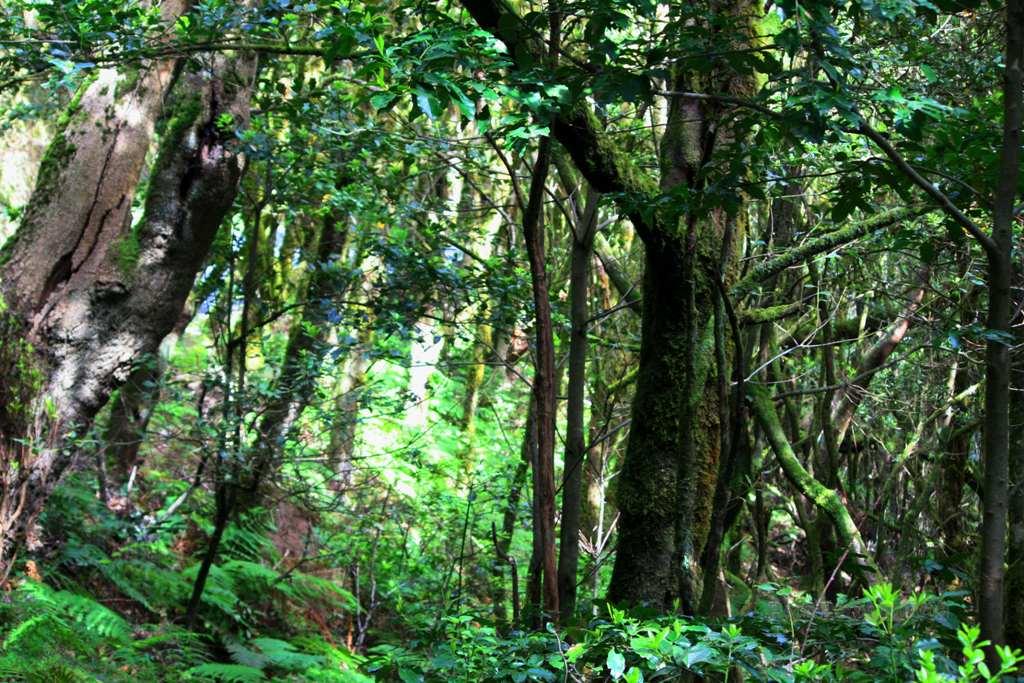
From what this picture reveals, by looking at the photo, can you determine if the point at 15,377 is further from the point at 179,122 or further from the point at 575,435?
the point at 575,435

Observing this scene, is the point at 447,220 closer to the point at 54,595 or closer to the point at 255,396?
the point at 255,396

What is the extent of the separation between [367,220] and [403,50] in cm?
379

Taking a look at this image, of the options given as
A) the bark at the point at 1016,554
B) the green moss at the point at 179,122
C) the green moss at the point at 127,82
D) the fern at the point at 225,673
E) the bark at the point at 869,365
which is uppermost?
the green moss at the point at 127,82

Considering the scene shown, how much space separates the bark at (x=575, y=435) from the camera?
4047mm

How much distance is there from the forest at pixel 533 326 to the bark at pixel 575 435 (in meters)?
0.02

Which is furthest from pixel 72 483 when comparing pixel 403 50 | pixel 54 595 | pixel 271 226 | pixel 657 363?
pixel 403 50

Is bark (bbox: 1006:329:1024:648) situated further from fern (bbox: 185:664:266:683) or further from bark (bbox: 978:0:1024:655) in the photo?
fern (bbox: 185:664:266:683)

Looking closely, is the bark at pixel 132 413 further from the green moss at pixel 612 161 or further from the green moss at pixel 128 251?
the green moss at pixel 612 161

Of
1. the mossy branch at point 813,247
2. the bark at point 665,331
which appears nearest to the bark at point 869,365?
the mossy branch at point 813,247

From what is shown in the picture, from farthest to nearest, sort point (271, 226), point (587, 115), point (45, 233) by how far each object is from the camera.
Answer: point (271, 226)
point (45, 233)
point (587, 115)

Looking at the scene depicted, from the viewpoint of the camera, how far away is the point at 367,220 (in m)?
6.43

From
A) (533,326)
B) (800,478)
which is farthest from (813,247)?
(533,326)

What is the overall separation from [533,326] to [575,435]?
2175 mm

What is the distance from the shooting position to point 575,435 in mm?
4227
